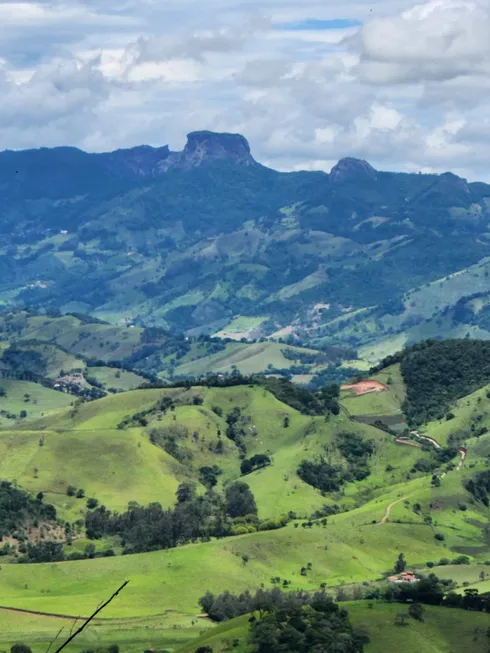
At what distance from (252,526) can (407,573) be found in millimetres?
28139

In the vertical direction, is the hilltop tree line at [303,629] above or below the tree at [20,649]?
below

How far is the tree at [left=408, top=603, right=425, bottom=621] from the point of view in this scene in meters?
141

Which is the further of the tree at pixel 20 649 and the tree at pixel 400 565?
the tree at pixel 400 565

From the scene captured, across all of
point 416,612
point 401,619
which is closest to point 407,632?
point 401,619

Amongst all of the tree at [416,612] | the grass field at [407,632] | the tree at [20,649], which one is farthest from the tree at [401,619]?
the tree at [20,649]

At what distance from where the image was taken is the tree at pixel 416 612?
141250mm

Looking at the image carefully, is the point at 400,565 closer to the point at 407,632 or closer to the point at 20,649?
the point at 407,632

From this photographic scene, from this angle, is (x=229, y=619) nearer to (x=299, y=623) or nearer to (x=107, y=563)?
(x=299, y=623)

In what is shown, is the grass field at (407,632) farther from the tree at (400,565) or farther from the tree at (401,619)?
the tree at (400,565)

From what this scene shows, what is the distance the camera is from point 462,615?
14125 cm

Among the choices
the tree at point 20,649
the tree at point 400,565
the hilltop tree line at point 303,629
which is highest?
the tree at point 20,649

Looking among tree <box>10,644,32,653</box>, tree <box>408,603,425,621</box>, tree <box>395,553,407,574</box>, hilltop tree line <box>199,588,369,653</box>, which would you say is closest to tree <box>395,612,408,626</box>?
tree <box>408,603,425,621</box>

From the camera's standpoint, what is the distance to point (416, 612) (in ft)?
464

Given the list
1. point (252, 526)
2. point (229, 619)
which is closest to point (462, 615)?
point (229, 619)
